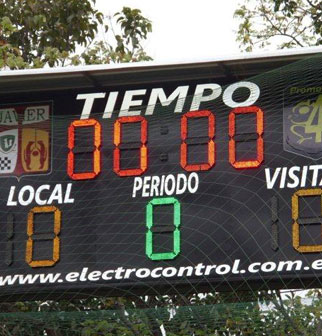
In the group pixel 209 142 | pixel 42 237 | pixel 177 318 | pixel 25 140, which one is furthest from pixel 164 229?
pixel 177 318

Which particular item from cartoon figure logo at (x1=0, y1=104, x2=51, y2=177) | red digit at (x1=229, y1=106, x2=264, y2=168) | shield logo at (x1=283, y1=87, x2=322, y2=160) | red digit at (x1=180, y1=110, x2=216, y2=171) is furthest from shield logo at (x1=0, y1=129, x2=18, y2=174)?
shield logo at (x1=283, y1=87, x2=322, y2=160)

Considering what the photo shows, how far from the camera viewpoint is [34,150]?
12547mm

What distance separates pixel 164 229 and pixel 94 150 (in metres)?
0.93

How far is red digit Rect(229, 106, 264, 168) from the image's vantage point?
11852 mm

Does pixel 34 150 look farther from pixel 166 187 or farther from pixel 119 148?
pixel 166 187

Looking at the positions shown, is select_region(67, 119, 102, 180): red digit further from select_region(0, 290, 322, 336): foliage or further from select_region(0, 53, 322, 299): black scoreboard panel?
select_region(0, 290, 322, 336): foliage

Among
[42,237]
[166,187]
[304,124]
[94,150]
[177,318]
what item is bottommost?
[177,318]

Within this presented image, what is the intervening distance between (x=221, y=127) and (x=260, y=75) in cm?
53

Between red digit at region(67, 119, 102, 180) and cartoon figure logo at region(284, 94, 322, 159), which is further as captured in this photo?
red digit at region(67, 119, 102, 180)

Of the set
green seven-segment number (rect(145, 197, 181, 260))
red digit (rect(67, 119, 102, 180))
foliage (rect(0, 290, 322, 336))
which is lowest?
foliage (rect(0, 290, 322, 336))

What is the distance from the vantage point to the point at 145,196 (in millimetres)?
12062

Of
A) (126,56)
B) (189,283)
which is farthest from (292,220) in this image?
(126,56)

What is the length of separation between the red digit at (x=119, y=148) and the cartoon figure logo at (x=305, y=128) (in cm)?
117

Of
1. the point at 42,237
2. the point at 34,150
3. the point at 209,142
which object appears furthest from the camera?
the point at 34,150
